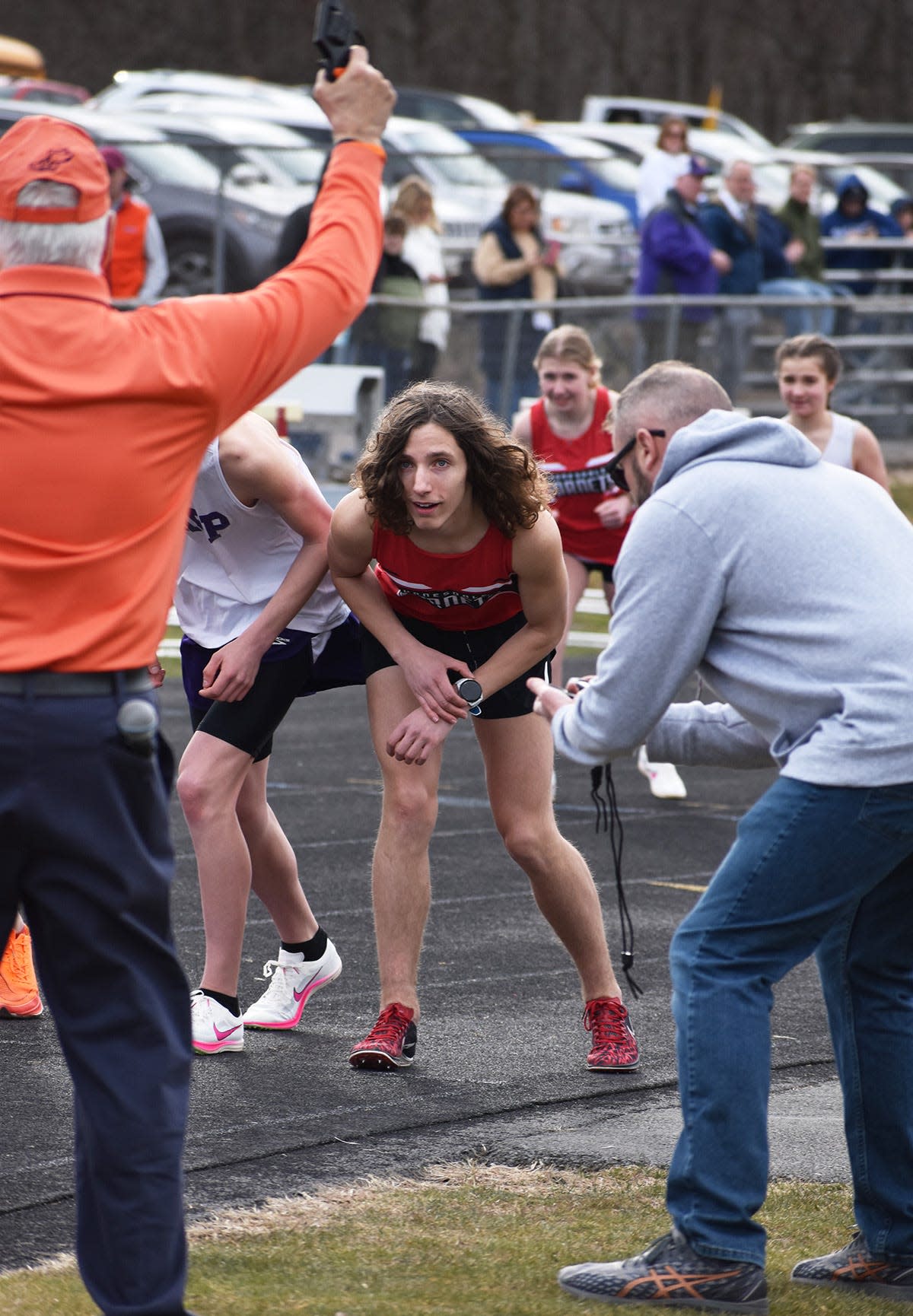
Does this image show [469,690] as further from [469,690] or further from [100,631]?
[100,631]

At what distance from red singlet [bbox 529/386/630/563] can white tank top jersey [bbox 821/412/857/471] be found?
0.88 meters

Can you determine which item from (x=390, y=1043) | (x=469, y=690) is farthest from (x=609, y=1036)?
(x=469, y=690)

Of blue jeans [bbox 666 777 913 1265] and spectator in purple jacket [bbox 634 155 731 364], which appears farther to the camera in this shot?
spectator in purple jacket [bbox 634 155 731 364]

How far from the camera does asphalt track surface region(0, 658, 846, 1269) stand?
4.78 metres

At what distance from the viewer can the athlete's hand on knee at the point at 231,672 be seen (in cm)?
552

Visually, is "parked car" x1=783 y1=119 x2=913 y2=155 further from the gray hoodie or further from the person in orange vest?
the gray hoodie

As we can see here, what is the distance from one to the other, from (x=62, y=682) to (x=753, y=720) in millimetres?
1351

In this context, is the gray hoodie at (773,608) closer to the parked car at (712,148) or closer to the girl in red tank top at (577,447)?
the girl in red tank top at (577,447)

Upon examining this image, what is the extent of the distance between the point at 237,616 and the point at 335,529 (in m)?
0.44

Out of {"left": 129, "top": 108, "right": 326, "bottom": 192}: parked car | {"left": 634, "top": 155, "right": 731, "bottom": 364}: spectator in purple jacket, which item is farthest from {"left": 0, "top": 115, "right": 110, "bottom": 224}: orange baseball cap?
{"left": 129, "top": 108, "right": 326, "bottom": 192}: parked car

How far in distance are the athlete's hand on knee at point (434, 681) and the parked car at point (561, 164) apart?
53.0ft

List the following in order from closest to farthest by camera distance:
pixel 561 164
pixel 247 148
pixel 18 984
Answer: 1. pixel 18 984
2. pixel 247 148
3. pixel 561 164

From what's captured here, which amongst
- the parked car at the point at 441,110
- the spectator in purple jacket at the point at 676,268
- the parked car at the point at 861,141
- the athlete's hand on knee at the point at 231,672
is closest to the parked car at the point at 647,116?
the parked car at the point at 861,141

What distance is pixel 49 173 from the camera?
3242 millimetres
